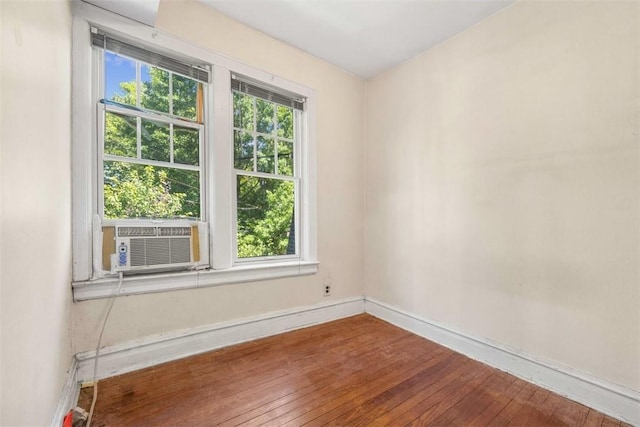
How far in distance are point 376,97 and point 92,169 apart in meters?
2.66

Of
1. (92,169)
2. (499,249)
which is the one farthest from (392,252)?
(92,169)

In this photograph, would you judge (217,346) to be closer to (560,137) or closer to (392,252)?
(392,252)

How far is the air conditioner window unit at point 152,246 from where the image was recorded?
182cm

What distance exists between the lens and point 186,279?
2.06 metres

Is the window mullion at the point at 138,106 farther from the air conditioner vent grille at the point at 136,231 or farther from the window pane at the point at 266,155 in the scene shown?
the window pane at the point at 266,155

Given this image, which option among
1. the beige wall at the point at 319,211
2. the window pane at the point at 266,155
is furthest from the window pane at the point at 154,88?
the window pane at the point at 266,155

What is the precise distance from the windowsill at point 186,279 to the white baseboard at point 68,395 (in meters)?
0.40

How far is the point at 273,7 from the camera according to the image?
2.13 metres

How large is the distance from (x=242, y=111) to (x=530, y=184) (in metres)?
2.31

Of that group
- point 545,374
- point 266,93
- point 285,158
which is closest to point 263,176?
point 285,158

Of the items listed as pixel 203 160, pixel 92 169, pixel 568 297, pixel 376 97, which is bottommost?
pixel 568 297

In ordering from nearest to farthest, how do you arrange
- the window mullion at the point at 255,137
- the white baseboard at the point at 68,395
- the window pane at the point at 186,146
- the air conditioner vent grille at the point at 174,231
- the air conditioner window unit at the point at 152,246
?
the white baseboard at the point at 68,395
the air conditioner window unit at the point at 152,246
the air conditioner vent grille at the point at 174,231
the window pane at the point at 186,146
the window mullion at the point at 255,137

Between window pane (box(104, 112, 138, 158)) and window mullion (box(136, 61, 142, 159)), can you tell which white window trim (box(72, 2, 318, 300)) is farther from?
window mullion (box(136, 61, 142, 159))

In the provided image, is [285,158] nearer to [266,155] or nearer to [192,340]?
[266,155]
